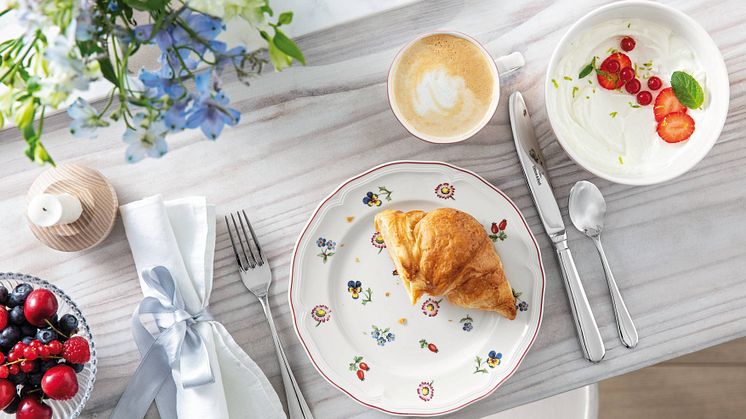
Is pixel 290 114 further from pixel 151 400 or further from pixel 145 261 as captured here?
pixel 151 400

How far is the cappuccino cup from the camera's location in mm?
1252

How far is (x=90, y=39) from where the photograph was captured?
824 millimetres

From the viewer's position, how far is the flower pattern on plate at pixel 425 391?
1.29 m

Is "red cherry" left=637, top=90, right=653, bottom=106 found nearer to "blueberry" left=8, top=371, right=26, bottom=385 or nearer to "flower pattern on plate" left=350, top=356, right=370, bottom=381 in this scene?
"flower pattern on plate" left=350, top=356, right=370, bottom=381

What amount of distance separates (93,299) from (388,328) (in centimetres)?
62

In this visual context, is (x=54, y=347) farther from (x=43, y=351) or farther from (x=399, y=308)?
(x=399, y=308)

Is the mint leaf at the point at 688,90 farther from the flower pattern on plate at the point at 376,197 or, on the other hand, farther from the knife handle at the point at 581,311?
the flower pattern on plate at the point at 376,197

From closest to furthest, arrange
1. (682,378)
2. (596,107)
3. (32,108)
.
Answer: (32,108) → (596,107) → (682,378)

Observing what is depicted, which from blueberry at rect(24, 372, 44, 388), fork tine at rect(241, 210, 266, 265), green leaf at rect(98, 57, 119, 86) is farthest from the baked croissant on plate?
blueberry at rect(24, 372, 44, 388)

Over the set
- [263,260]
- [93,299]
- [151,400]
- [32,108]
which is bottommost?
[151,400]

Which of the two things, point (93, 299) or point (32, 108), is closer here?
point (32, 108)

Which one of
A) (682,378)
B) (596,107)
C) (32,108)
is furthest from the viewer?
(682,378)

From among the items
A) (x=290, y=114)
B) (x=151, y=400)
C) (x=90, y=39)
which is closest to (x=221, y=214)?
(x=290, y=114)

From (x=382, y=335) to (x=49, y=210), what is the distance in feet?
2.21
